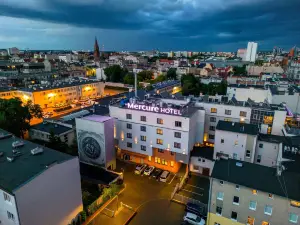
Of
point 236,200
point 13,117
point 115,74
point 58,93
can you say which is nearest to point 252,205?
point 236,200

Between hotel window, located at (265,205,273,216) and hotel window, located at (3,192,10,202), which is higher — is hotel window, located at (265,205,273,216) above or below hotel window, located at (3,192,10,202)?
below

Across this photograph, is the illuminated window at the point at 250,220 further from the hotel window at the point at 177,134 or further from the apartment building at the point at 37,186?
the apartment building at the point at 37,186

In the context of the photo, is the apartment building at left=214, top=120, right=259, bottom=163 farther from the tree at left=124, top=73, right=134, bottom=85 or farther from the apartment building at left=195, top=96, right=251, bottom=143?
the tree at left=124, top=73, right=134, bottom=85

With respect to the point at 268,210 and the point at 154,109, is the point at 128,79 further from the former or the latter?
the point at 268,210

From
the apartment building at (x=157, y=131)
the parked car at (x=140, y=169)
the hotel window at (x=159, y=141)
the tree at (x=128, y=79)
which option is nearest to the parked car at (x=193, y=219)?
the apartment building at (x=157, y=131)

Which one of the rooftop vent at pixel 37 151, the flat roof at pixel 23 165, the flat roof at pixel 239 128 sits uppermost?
the rooftop vent at pixel 37 151

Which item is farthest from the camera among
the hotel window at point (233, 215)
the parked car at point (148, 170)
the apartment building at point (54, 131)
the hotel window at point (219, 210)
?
the apartment building at point (54, 131)

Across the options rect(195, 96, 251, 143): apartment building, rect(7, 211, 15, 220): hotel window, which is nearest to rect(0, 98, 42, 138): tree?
rect(7, 211, 15, 220): hotel window

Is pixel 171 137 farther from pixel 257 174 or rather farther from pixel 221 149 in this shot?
pixel 257 174
